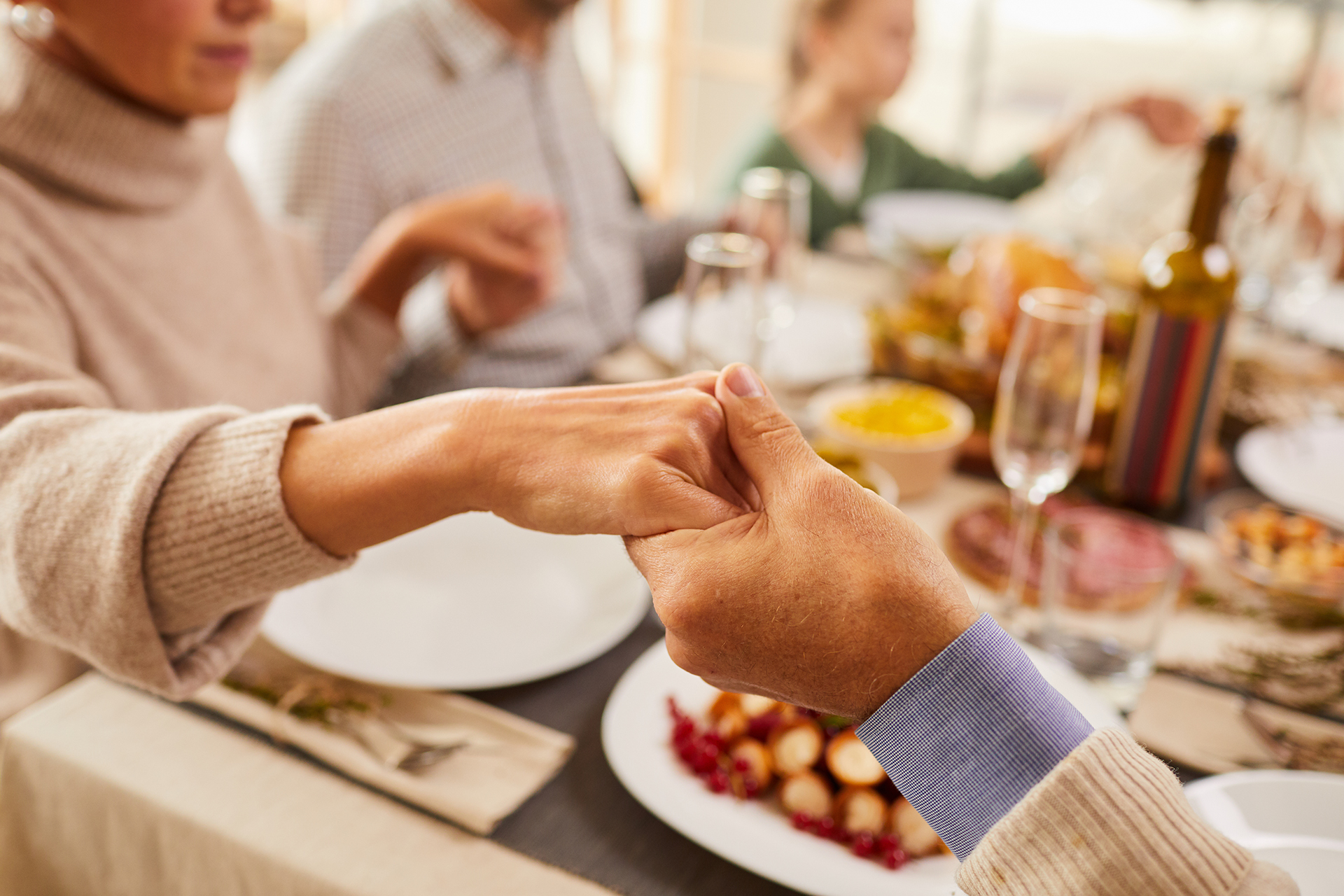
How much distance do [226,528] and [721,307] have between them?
49 cm

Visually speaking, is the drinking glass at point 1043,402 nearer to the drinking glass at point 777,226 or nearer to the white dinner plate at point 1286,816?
the white dinner plate at point 1286,816

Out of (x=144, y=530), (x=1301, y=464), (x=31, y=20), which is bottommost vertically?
(x=1301, y=464)

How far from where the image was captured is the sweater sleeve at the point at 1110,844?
0.43 meters

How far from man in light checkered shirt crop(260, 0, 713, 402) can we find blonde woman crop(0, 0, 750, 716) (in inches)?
11.9

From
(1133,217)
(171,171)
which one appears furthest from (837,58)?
(171,171)

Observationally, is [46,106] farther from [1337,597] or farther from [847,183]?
[847,183]

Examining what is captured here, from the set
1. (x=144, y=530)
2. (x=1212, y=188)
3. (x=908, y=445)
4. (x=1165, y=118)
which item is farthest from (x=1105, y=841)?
(x=1165, y=118)

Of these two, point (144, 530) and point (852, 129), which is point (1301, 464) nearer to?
point (144, 530)

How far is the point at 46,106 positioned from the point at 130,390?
10.6 inches

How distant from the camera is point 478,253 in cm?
119

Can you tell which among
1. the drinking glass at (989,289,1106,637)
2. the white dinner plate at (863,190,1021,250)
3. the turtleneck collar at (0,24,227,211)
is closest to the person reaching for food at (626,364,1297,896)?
the drinking glass at (989,289,1106,637)

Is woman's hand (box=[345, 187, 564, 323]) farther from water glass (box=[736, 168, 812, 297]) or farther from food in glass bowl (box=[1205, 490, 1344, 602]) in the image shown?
food in glass bowl (box=[1205, 490, 1344, 602])

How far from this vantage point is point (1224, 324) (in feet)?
3.27

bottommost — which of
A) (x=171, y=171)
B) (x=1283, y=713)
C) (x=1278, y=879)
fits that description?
(x=1283, y=713)
